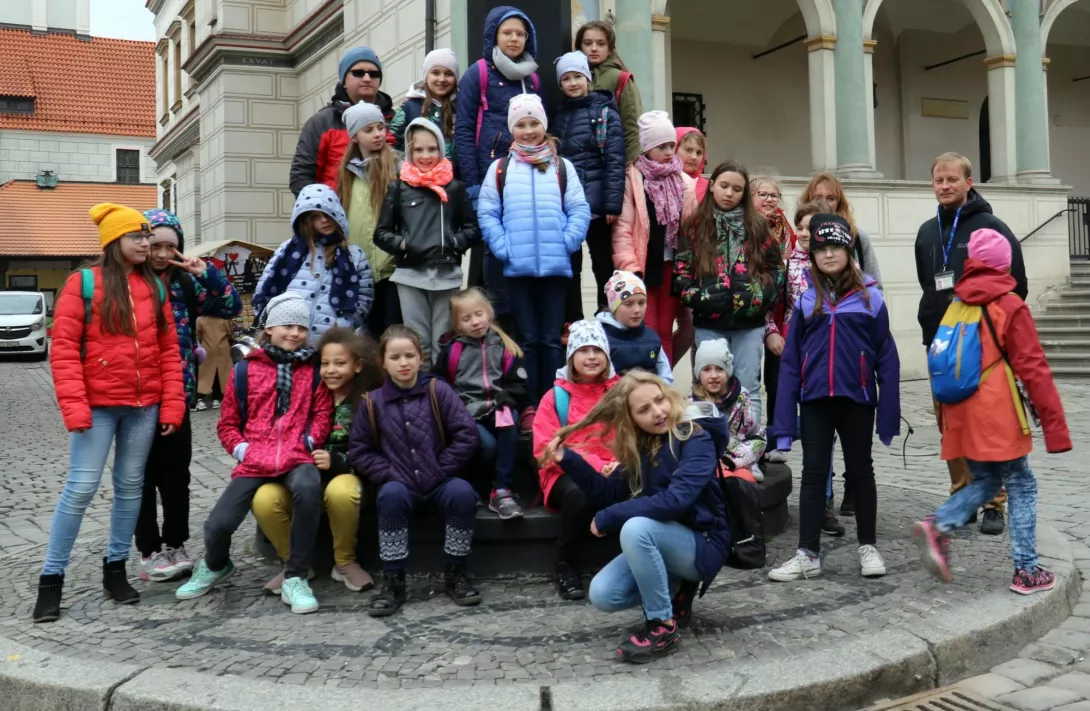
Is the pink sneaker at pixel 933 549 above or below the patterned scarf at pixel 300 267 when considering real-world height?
below

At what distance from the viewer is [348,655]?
163 inches

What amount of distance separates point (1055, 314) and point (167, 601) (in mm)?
14813

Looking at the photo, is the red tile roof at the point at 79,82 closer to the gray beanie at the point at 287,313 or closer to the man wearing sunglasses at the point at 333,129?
the man wearing sunglasses at the point at 333,129

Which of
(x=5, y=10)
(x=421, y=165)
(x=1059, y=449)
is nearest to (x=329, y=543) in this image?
(x=421, y=165)

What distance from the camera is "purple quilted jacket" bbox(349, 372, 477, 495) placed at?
16.1ft

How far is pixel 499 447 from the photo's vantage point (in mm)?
5316

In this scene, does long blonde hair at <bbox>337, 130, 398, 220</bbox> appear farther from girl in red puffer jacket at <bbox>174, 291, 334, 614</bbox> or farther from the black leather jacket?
girl in red puffer jacket at <bbox>174, 291, 334, 614</bbox>

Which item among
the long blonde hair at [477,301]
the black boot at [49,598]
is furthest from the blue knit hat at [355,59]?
the black boot at [49,598]

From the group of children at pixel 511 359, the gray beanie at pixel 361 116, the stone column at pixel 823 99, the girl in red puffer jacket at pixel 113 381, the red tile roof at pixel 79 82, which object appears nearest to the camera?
the group of children at pixel 511 359

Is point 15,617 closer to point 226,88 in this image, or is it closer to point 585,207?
point 585,207

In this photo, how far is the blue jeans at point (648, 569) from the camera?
409 cm

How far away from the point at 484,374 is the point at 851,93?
11.4 m

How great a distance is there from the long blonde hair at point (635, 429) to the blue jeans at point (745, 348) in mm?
1741

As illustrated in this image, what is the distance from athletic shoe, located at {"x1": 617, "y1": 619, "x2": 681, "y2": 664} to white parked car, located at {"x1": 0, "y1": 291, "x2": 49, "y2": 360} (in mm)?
26052
